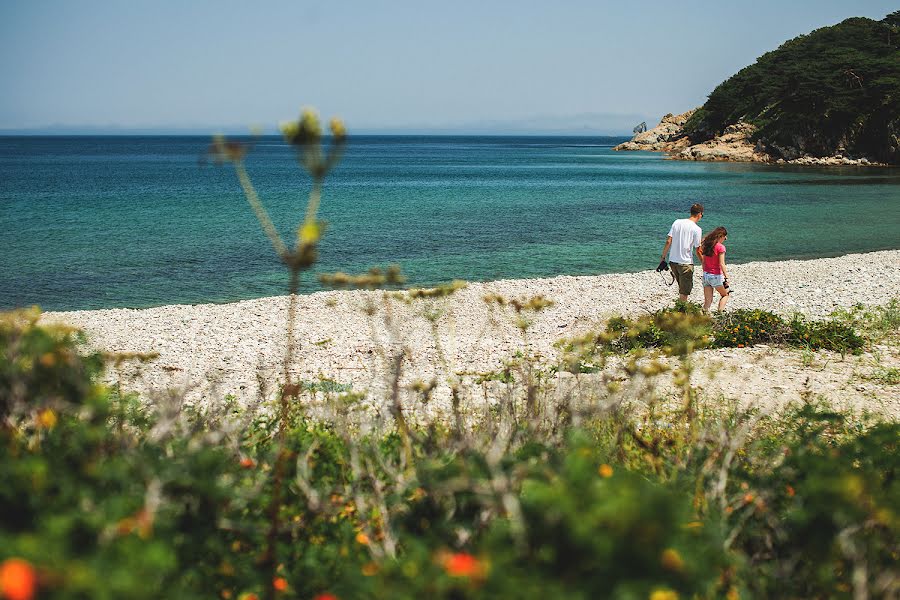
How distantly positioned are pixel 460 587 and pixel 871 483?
1.75 metres

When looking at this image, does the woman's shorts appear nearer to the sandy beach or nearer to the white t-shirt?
the white t-shirt

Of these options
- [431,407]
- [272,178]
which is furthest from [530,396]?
[272,178]

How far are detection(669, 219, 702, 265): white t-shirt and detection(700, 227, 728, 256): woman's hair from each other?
0.13 metres

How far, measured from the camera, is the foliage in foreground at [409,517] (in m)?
1.71

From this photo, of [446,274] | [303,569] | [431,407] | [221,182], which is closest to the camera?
[303,569]

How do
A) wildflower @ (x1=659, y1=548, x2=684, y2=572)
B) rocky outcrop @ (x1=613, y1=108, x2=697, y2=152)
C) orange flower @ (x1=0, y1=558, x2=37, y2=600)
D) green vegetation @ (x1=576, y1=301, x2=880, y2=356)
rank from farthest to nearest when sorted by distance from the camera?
rocky outcrop @ (x1=613, y1=108, x2=697, y2=152)
green vegetation @ (x1=576, y1=301, x2=880, y2=356)
wildflower @ (x1=659, y1=548, x2=684, y2=572)
orange flower @ (x1=0, y1=558, x2=37, y2=600)

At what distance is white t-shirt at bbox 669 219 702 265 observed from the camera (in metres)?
10.9

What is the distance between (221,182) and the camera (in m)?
56.2

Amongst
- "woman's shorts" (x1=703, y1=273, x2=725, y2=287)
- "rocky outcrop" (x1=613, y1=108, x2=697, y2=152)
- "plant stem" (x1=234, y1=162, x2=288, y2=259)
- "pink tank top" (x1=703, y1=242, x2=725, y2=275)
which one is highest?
"rocky outcrop" (x1=613, y1=108, x2=697, y2=152)

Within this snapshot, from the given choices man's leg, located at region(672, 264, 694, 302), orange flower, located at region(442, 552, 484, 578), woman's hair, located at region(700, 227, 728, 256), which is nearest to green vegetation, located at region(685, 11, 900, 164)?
man's leg, located at region(672, 264, 694, 302)

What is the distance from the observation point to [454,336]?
12.1 metres

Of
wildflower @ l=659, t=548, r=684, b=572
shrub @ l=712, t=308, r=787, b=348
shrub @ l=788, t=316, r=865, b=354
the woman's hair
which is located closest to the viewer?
wildflower @ l=659, t=548, r=684, b=572

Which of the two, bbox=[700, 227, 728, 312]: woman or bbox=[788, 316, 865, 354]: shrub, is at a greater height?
bbox=[700, 227, 728, 312]: woman

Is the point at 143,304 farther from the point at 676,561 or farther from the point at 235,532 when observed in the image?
the point at 676,561
